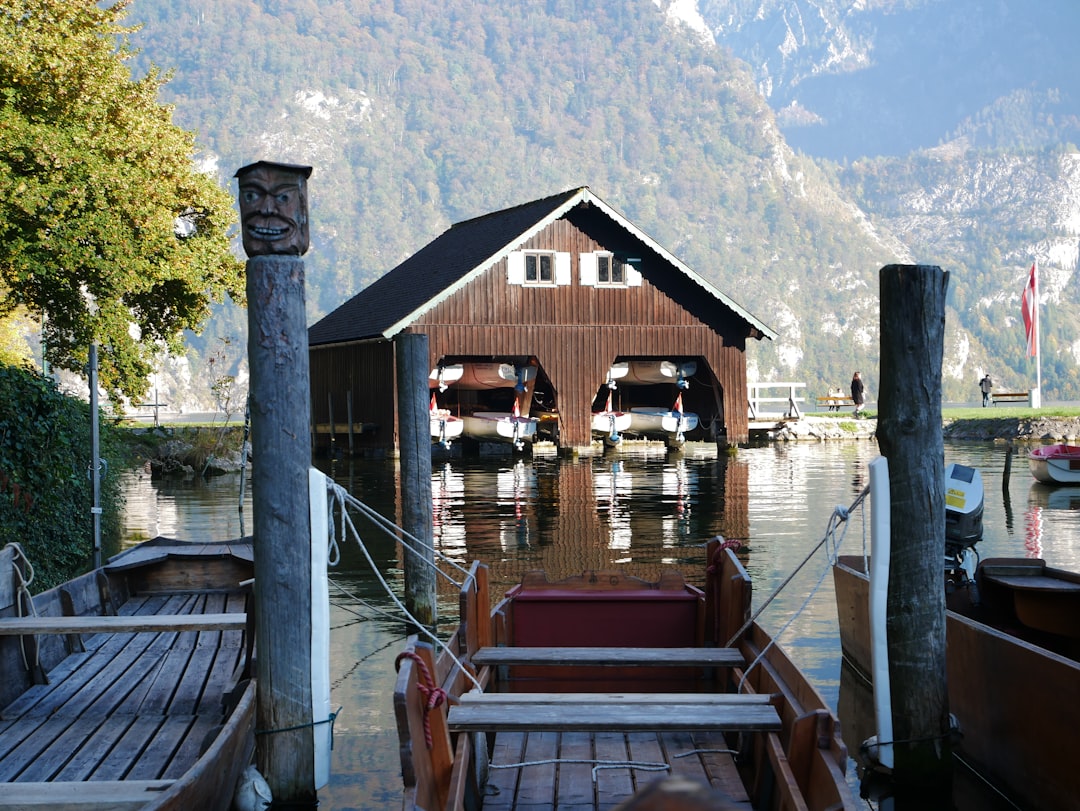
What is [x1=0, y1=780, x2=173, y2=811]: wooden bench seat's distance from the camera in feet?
19.0

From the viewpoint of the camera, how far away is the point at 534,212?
1442 inches

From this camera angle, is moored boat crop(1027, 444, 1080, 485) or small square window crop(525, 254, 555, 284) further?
small square window crop(525, 254, 555, 284)

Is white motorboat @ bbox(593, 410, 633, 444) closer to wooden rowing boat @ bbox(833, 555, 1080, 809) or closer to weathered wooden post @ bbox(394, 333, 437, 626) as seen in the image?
weathered wooden post @ bbox(394, 333, 437, 626)

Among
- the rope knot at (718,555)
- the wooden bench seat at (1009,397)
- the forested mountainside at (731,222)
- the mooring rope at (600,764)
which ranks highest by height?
the forested mountainside at (731,222)

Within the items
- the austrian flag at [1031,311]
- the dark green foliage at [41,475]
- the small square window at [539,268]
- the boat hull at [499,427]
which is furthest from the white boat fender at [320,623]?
the austrian flag at [1031,311]

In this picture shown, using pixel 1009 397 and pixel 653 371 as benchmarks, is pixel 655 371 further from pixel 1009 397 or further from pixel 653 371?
pixel 1009 397

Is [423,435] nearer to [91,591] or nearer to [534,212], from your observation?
[91,591]

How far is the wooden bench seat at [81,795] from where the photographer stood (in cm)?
579

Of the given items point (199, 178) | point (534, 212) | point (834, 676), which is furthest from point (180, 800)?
point (534, 212)

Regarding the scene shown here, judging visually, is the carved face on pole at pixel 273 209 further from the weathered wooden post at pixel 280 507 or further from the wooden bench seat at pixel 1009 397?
the wooden bench seat at pixel 1009 397

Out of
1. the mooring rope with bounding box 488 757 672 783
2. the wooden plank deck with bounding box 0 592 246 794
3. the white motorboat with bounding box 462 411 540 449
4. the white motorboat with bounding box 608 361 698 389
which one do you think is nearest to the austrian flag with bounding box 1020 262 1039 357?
the white motorboat with bounding box 608 361 698 389

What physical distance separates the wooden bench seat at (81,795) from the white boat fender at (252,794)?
845 millimetres

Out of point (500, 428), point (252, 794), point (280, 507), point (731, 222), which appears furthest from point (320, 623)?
point (731, 222)

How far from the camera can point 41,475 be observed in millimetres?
12602
